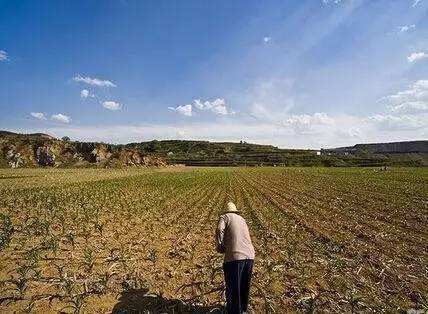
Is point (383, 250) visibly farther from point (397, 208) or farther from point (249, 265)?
point (397, 208)

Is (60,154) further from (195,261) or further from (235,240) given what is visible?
(235,240)

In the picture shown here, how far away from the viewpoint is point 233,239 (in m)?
7.07

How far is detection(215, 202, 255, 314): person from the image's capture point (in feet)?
23.0

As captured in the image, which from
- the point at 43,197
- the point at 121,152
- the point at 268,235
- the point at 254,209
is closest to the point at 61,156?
the point at 121,152

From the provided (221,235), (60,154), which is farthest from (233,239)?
(60,154)

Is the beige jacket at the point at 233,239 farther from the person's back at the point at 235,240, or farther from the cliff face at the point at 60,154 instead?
the cliff face at the point at 60,154

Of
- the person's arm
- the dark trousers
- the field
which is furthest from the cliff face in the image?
the dark trousers

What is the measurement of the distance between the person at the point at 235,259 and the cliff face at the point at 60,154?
86.0 meters

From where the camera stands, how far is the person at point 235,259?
700 centimetres

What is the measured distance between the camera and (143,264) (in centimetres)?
1104

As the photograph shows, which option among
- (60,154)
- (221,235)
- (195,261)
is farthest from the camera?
(60,154)

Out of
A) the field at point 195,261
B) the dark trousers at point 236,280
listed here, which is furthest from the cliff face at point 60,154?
the dark trousers at point 236,280

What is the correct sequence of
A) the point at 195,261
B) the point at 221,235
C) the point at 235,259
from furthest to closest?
the point at 195,261 < the point at 221,235 < the point at 235,259

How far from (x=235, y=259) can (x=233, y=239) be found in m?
0.34
